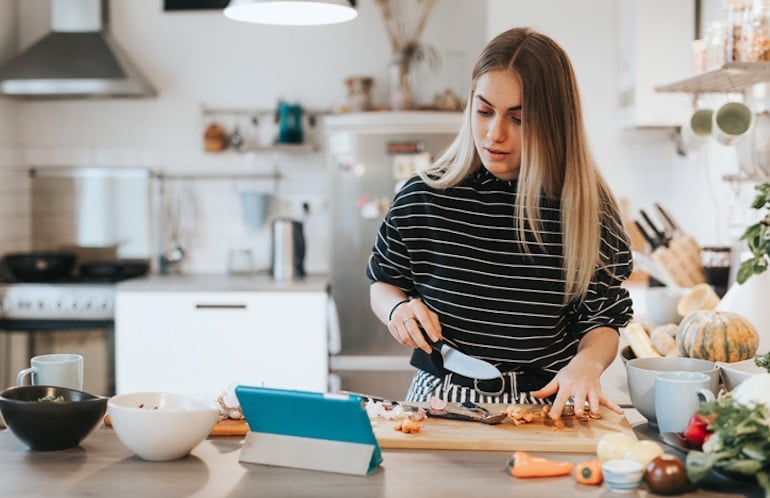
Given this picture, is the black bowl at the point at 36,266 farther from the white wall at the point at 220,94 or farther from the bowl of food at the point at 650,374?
the bowl of food at the point at 650,374

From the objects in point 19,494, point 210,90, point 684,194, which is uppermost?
point 210,90

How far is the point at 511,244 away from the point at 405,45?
2.87 m

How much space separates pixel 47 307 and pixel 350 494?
3443mm

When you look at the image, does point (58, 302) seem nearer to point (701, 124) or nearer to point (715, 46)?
point (701, 124)

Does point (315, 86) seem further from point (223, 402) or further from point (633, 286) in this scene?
point (223, 402)

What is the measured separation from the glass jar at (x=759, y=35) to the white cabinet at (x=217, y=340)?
89.9 inches

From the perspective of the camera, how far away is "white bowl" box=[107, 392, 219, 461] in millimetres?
1561

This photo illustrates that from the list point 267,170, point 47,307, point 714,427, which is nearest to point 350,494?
point 714,427

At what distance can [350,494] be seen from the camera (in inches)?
56.4

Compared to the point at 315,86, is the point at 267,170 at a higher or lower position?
lower

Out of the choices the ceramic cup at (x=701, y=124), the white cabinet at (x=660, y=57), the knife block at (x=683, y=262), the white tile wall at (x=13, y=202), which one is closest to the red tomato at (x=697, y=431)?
the knife block at (x=683, y=262)

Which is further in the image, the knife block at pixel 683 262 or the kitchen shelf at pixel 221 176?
the kitchen shelf at pixel 221 176

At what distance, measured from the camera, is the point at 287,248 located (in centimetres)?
470

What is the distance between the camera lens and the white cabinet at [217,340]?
14.4 feet
